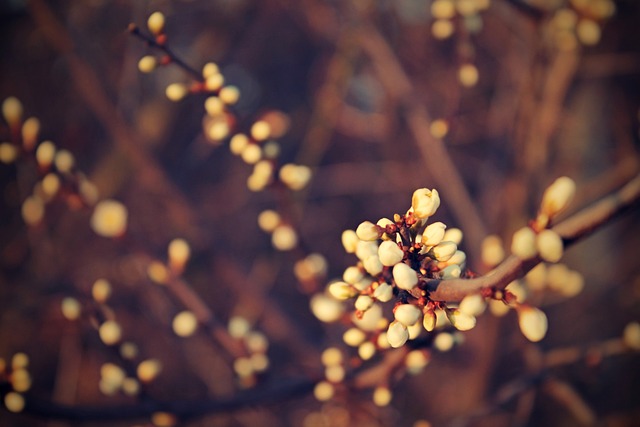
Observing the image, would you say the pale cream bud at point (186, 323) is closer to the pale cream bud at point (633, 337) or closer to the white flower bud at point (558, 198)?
the white flower bud at point (558, 198)

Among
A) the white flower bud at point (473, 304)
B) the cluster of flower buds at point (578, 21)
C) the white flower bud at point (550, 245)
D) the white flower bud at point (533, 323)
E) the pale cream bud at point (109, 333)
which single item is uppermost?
the cluster of flower buds at point (578, 21)

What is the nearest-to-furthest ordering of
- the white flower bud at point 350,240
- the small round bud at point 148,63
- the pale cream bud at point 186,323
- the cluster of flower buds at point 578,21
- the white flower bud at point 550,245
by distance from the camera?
the white flower bud at point 550,245
the white flower bud at point 350,240
the small round bud at point 148,63
the pale cream bud at point 186,323
the cluster of flower buds at point 578,21

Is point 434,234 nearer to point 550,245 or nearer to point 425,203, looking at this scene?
point 425,203

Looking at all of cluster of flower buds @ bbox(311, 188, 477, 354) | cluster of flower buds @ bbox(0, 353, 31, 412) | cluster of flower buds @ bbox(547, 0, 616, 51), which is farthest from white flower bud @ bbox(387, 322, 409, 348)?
cluster of flower buds @ bbox(547, 0, 616, 51)

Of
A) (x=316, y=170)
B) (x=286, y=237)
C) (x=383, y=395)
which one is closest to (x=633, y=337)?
(x=383, y=395)

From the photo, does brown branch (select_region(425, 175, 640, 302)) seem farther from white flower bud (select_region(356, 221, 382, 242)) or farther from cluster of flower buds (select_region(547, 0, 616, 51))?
cluster of flower buds (select_region(547, 0, 616, 51))

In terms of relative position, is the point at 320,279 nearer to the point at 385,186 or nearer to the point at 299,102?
the point at 385,186

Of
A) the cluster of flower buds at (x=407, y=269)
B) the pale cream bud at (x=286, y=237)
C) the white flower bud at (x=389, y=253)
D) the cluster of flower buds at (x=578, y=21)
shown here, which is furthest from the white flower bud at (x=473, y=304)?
the cluster of flower buds at (x=578, y=21)
